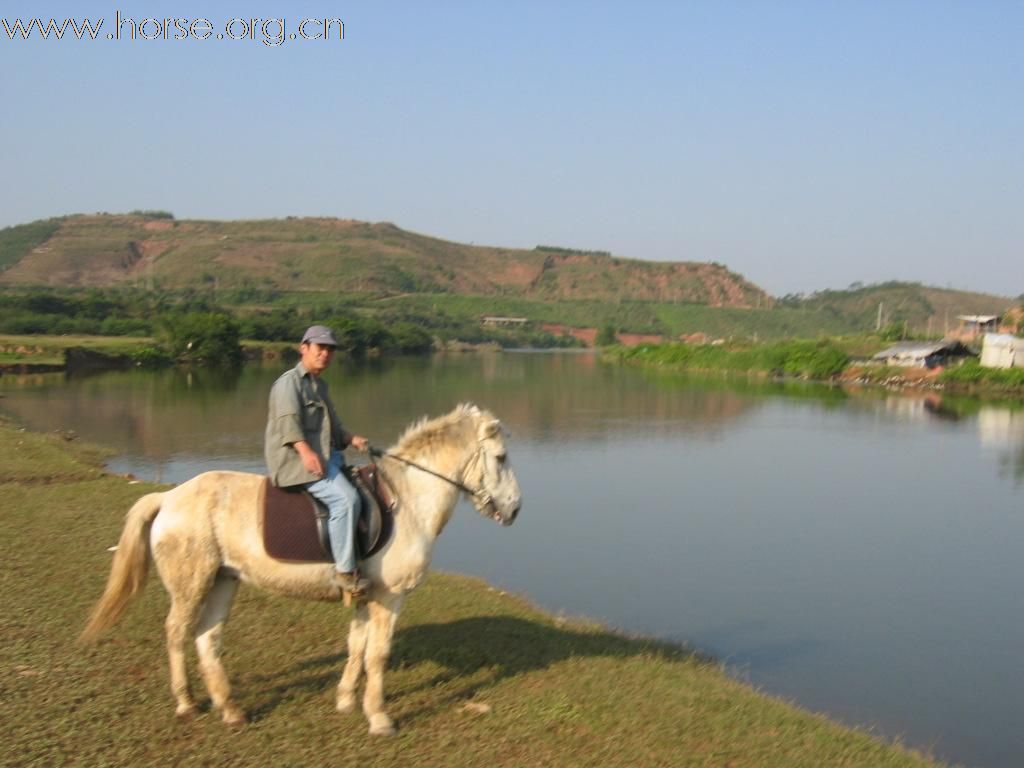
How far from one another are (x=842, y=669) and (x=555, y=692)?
17.2ft

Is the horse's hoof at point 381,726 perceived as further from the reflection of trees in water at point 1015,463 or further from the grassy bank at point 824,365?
the grassy bank at point 824,365

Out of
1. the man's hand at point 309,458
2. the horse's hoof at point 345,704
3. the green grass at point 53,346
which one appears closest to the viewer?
the man's hand at point 309,458

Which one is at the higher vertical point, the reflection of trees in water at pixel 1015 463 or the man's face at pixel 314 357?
the man's face at pixel 314 357

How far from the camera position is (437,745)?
16.7ft

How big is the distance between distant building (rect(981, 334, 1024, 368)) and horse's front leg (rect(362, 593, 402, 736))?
5723 cm

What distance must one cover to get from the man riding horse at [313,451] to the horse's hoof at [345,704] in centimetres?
72

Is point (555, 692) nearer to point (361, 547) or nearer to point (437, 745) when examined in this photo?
point (437, 745)

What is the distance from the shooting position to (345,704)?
18.0 ft

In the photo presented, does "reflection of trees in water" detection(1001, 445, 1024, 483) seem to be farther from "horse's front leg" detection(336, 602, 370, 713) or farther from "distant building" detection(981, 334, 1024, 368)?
"distant building" detection(981, 334, 1024, 368)

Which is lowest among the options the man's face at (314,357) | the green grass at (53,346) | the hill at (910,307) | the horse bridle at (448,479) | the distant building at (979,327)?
the green grass at (53,346)

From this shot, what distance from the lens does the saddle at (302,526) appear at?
524 centimetres

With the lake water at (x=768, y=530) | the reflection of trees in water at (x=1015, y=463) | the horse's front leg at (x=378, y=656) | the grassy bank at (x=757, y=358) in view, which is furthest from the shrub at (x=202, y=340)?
the horse's front leg at (x=378, y=656)

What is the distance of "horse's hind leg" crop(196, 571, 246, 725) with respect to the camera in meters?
5.24

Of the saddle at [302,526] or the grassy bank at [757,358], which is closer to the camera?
the saddle at [302,526]
